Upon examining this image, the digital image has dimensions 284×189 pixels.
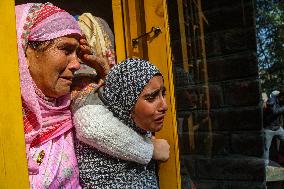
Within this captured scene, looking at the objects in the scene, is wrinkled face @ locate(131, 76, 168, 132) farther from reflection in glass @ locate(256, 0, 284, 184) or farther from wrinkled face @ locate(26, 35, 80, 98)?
reflection in glass @ locate(256, 0, 284, 184)

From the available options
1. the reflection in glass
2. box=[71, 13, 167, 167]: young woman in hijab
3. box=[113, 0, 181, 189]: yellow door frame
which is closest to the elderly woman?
box=[71, 13, 167, 167]: young woman in hijab

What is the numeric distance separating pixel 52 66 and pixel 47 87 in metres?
0.09

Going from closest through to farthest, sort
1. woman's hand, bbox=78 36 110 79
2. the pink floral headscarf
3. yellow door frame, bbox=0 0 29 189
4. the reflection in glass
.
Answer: yellow door frame, bbox=0 0 29 189, the pink floral headscarf, woman's hand, bbox=78 36 110 79, the reflection in glass

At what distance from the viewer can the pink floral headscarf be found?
4.92 feet

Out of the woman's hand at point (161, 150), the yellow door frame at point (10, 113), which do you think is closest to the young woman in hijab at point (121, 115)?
the woman's hand at point (161, 150)

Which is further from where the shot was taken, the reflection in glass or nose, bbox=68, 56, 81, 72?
the reflection in glass

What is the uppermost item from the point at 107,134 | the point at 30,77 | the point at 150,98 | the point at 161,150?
the point at 30,77

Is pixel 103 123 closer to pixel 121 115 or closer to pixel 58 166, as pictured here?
pixel 121 115

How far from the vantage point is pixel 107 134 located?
1622mm

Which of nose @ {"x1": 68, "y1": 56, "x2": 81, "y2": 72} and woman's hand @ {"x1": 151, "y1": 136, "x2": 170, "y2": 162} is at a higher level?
nose @ {"x1": 68, "y1": 56, "x2": 81, "y2": 72}

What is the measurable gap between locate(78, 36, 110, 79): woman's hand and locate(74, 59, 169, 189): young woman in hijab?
0.18m

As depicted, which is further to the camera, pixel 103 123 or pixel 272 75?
pixel 272 75

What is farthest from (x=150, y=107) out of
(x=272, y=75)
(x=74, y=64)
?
(x=272, y=75)

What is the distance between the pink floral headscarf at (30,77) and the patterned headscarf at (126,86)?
0.22 meters
